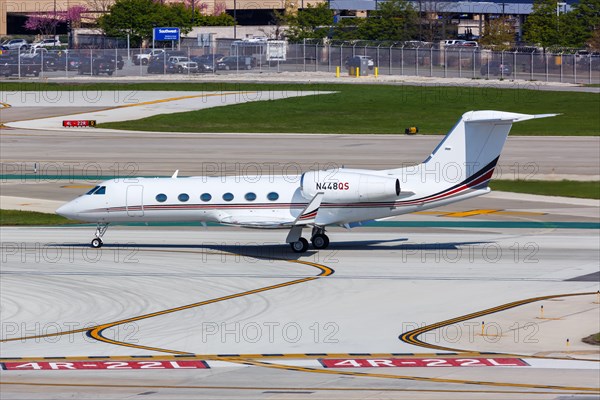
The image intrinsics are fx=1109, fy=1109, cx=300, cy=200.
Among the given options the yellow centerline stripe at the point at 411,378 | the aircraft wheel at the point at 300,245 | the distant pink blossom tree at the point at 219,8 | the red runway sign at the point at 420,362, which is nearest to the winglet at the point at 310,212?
the aircraft wheel at the point at 300,245

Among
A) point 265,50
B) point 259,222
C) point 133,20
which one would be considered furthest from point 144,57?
point 259,222

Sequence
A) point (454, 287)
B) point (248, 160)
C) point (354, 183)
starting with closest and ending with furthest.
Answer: point (454, 287) → point (354, 183) → point (248, 160)

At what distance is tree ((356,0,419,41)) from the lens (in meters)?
164

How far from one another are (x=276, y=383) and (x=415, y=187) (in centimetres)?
1765

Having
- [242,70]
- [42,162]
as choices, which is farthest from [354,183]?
[242,70]

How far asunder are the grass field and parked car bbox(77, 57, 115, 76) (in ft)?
55.5

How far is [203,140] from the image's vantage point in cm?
8181

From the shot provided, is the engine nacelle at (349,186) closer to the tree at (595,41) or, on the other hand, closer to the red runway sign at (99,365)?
the red runway sign at (99,365)

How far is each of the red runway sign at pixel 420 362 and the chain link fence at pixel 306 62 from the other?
325 feet

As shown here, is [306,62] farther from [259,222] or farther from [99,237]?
[259,222]

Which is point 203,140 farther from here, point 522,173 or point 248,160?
point 522,173

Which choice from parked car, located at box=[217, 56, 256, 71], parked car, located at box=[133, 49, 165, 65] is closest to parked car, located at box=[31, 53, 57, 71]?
parked car, located at box=[133, 49, 165, 65]

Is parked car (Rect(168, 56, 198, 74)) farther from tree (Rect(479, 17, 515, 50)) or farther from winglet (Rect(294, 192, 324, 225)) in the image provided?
winglet (Rect(294, 192, 324, 225))

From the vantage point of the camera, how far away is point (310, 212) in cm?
4175
